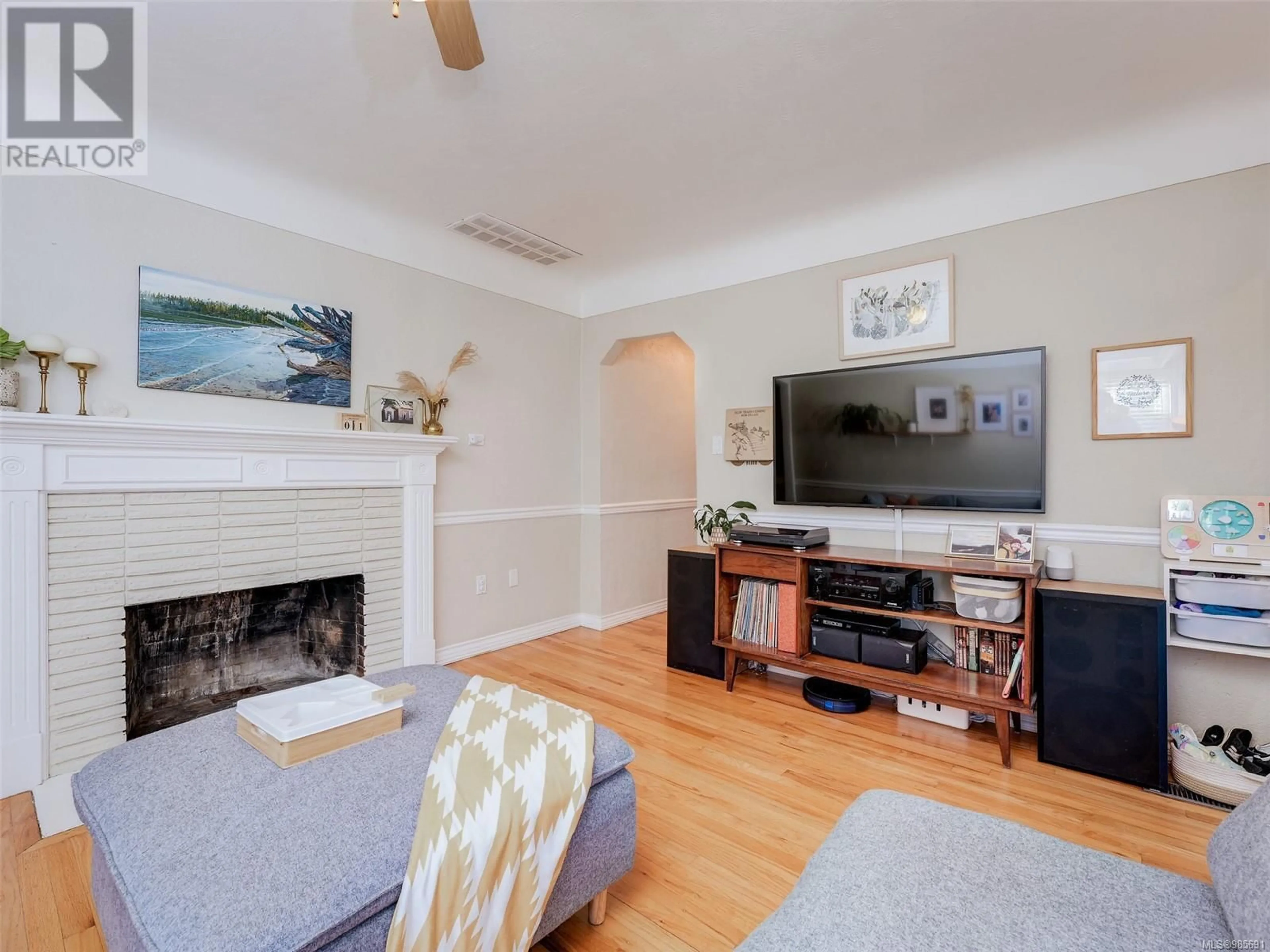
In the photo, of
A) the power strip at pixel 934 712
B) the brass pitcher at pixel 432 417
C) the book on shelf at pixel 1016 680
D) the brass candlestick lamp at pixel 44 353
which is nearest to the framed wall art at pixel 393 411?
the brass pitcher at pixel 432 417

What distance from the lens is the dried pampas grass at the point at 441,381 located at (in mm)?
3252

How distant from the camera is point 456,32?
4.53ft

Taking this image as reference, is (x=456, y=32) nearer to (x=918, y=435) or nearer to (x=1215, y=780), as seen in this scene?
(x=918, y=435)

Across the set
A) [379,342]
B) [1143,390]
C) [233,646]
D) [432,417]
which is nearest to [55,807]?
[233,646]

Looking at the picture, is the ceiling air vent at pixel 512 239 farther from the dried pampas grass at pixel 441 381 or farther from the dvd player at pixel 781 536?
the dvd player at pixel 781 536

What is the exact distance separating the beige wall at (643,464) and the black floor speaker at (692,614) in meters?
1.02

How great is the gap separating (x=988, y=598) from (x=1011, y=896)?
1.71 meters

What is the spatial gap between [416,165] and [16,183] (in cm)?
142

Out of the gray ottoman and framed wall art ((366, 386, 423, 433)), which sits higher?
framed wall art ((366, 386, 423, 433))

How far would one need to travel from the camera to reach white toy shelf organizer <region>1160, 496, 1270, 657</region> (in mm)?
2008

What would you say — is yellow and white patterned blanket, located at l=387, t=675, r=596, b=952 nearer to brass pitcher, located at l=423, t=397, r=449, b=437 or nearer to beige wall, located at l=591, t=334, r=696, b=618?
brass pitcher, located at l=423, t=397, r=449, b=437

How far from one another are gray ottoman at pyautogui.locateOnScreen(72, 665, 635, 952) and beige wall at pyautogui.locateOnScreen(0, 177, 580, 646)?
172 centimetres

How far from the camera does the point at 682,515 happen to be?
505 cm

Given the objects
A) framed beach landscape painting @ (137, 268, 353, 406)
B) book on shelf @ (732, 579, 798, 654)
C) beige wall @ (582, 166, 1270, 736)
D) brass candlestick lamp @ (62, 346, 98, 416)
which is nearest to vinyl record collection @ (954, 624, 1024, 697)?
beige wall @ (582, 166, 1270, 736)
